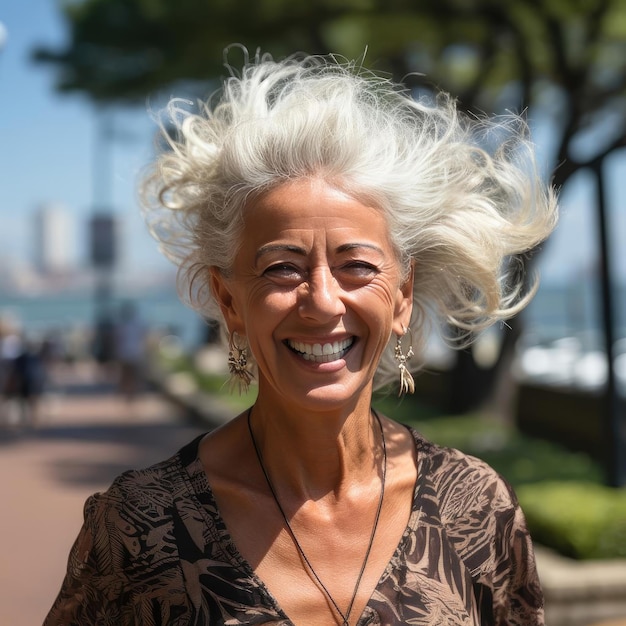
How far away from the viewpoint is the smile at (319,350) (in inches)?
85.5

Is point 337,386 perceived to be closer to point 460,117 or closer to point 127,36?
point 460,117

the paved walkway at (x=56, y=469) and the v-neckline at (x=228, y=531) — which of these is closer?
the v-neckline at (x=228, y=531)

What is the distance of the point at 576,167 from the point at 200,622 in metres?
6.70

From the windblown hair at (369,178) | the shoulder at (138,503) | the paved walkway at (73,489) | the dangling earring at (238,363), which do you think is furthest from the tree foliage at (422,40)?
the shoulder at (138,503)

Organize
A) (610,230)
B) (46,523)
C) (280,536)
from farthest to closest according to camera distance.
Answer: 1. (46,523)
2. (610,230)
3. (280,536)

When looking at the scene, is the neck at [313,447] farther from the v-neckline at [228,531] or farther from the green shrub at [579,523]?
the green shrub at [579,523]

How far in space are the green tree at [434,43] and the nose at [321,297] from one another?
7.02 metres

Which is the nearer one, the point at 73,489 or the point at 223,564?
the point at 223,564

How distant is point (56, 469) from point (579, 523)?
7069mm

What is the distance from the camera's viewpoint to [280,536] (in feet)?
7.43

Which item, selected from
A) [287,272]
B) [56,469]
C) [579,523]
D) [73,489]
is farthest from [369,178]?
[56,469]

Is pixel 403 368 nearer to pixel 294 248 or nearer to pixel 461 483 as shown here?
pixel 461 483

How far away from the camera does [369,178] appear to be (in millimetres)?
Result: 2273

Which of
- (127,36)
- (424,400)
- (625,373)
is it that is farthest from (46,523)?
(625,373)
